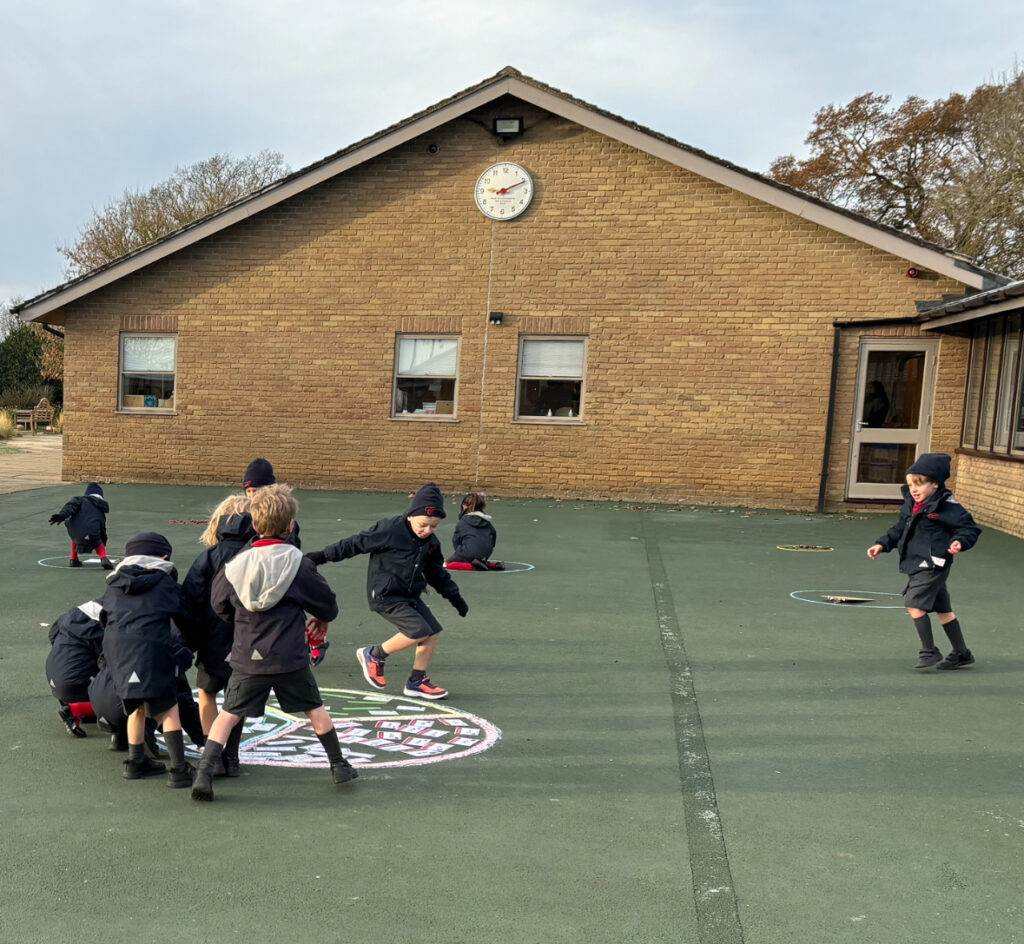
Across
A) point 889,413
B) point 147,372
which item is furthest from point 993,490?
point 147,372

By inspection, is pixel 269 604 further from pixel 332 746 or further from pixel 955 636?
pixel 955 636

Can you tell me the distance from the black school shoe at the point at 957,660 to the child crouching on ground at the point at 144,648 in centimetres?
482

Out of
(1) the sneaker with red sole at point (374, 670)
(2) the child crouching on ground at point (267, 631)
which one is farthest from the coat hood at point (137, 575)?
(1) the sneaker with red sole at point (374, 670)

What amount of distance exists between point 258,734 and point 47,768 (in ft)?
3.28

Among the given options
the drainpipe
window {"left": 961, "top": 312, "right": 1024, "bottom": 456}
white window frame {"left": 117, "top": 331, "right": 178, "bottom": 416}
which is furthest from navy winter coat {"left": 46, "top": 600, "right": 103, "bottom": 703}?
white window frame {"left": 117, "top": 331, "right": 178, "bottom": 416}

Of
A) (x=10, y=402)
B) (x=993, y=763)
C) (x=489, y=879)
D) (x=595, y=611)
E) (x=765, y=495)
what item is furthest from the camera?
(x=10, y=402)

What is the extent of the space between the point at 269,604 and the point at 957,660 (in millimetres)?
4719

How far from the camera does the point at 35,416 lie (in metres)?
40.6

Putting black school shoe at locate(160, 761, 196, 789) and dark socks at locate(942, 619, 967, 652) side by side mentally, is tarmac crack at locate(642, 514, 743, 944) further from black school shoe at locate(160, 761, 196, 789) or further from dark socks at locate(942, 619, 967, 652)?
black school shoe at locate(160, 761, 196, 789)

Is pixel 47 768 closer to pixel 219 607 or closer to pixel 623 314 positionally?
pixel 219 607

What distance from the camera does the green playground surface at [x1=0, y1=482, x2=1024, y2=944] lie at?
333 cm

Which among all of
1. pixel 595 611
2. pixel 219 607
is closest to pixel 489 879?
pixel 219 607

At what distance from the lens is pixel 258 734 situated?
5207mm

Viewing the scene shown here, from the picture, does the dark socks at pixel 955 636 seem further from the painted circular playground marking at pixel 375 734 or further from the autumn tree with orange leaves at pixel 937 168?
the autumn tree with orange leaves at pixel 937 168
